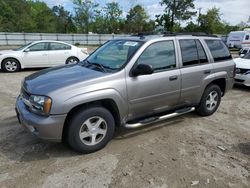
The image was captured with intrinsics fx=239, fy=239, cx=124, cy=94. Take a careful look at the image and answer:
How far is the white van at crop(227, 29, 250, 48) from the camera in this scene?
89.0 feet

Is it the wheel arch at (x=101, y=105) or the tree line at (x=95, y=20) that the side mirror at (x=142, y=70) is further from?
the tree line at (x=95, y=20)

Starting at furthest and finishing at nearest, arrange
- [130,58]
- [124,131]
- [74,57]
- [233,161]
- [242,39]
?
1. [242,39]
2. [74,57]
3. [124,131]
4. [130,58]
5. [233,161]

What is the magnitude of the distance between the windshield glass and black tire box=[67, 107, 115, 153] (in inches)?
31.6

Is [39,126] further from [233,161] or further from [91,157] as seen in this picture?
[233,161]

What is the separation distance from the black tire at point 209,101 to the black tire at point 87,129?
7.57ft

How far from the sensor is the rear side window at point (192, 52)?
4.55 metres

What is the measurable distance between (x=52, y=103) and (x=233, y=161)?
109 inches

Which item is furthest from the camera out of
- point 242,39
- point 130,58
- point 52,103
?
point 242,39

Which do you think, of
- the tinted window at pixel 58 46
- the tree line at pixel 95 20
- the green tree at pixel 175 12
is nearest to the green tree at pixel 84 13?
the tree line at pixel 95 20

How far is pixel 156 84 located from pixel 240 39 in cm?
2820

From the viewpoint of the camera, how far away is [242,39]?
1098 inches

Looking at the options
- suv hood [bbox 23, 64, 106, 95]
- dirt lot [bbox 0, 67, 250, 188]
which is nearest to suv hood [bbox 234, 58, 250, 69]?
dirt lot [bbox 0, 67, 250, 188]

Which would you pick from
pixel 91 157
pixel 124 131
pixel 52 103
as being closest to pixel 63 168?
pixel 91 157

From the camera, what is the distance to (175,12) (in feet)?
129
